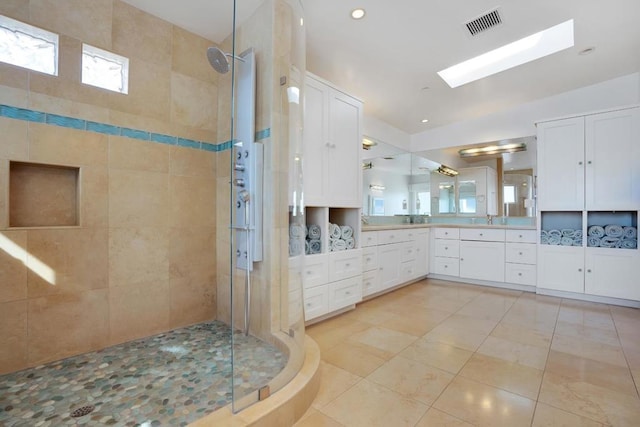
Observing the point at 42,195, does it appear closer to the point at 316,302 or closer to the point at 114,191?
the point at 114,191

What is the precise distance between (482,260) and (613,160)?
5.88 ft

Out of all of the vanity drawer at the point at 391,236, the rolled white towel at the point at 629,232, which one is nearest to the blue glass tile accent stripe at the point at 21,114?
the vanity drawer at the point at 391,236

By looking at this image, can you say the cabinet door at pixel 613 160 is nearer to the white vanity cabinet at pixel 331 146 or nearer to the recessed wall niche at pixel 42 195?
the white vanity cabinet at pixel 331 146

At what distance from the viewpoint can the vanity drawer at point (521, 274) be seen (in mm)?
3615

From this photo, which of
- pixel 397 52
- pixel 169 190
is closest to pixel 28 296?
pixel 169 190

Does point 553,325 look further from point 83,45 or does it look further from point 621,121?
point 83,45

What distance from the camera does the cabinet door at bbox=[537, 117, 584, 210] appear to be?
3.34m

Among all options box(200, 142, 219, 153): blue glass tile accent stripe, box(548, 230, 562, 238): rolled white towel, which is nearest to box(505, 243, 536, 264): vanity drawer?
box(548, 230, 562, 238): rolled white towel

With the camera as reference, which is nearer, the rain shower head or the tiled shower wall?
the tiled shower wall

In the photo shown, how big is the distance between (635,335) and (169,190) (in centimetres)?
399

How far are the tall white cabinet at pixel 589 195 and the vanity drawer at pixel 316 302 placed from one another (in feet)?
9.44

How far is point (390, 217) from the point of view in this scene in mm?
4293

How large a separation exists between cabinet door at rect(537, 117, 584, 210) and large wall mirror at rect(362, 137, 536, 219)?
Result: 14.8 inches

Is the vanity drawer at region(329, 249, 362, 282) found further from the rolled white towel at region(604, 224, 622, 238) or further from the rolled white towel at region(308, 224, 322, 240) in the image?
the rolled white towel at region(604, 224, 622, 238)
